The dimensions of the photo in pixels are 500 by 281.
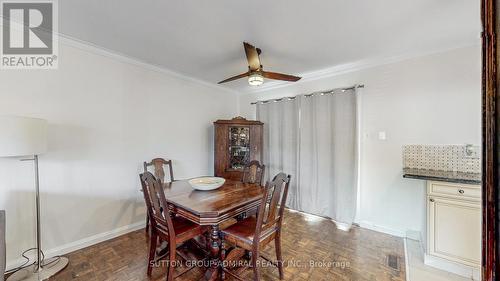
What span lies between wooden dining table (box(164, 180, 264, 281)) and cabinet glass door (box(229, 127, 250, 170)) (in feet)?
5.03

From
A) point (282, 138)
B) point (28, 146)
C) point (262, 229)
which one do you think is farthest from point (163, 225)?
point (282, 138)

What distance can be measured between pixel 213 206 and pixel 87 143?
183cm

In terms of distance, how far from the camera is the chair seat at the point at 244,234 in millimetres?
1761

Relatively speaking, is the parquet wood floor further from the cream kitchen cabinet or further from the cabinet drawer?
the cabinet drawer

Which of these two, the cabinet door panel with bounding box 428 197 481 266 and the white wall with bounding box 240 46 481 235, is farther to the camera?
the white wall with bounding box 240 46 481 235

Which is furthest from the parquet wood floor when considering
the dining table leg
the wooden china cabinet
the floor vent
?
the wooden china cabinet

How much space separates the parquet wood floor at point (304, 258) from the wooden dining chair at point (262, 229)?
0.36 m

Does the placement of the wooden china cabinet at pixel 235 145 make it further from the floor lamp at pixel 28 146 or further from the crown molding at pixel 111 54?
the floor lamp at pixel 28 146

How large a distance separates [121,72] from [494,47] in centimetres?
332

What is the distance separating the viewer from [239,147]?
3934mm

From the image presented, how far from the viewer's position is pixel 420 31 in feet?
7.13

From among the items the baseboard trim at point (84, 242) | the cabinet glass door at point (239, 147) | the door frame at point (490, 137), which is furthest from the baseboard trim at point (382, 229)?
the baseboard trim at point (84, 242)

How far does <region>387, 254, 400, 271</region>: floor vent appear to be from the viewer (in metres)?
2.12

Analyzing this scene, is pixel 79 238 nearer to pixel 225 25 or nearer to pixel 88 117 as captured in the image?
pixel 88 117
